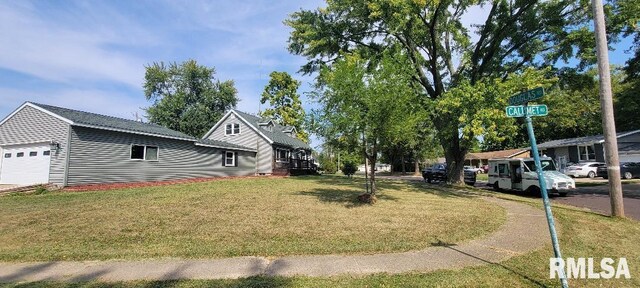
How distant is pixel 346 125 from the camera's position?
1121 cm

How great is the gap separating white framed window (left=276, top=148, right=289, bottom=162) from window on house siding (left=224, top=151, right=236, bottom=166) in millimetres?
4385

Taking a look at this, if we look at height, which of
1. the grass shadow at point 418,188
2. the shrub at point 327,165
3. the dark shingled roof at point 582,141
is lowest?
the grass shadow at point 418,188

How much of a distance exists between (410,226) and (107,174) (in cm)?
1743

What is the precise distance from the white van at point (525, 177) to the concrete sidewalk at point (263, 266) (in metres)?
11.6

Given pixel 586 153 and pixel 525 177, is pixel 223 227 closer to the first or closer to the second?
→ pixel 525 177

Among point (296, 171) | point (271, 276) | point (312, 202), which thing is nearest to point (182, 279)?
point (271, 276)

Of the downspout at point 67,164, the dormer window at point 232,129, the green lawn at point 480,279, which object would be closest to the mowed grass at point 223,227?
the green lawn at point 480,279

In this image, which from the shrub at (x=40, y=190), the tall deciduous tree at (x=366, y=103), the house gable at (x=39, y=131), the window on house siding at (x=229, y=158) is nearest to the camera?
Result: the tall deciduous tree at (x=366, y=103)

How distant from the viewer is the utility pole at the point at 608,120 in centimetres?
963

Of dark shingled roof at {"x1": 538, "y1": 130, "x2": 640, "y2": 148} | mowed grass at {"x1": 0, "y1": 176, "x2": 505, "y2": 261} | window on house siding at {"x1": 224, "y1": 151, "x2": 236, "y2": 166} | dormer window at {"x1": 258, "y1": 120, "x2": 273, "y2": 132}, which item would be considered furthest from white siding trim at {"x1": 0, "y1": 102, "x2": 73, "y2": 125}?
dark shingled roof at {"x1": 538, "y1": 130, "x2": 640, "y2": 148}

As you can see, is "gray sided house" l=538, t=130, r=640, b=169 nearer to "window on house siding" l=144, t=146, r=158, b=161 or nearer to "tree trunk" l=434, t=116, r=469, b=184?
"tree trunk" l=434, t=116, r=469, b=184

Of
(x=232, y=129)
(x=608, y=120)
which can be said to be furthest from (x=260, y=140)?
(x=608, y=120)

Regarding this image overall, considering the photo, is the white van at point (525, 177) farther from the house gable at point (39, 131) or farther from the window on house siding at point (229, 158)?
the house gable at point (39, 131)

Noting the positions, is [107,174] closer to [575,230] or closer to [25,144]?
[25,144]
